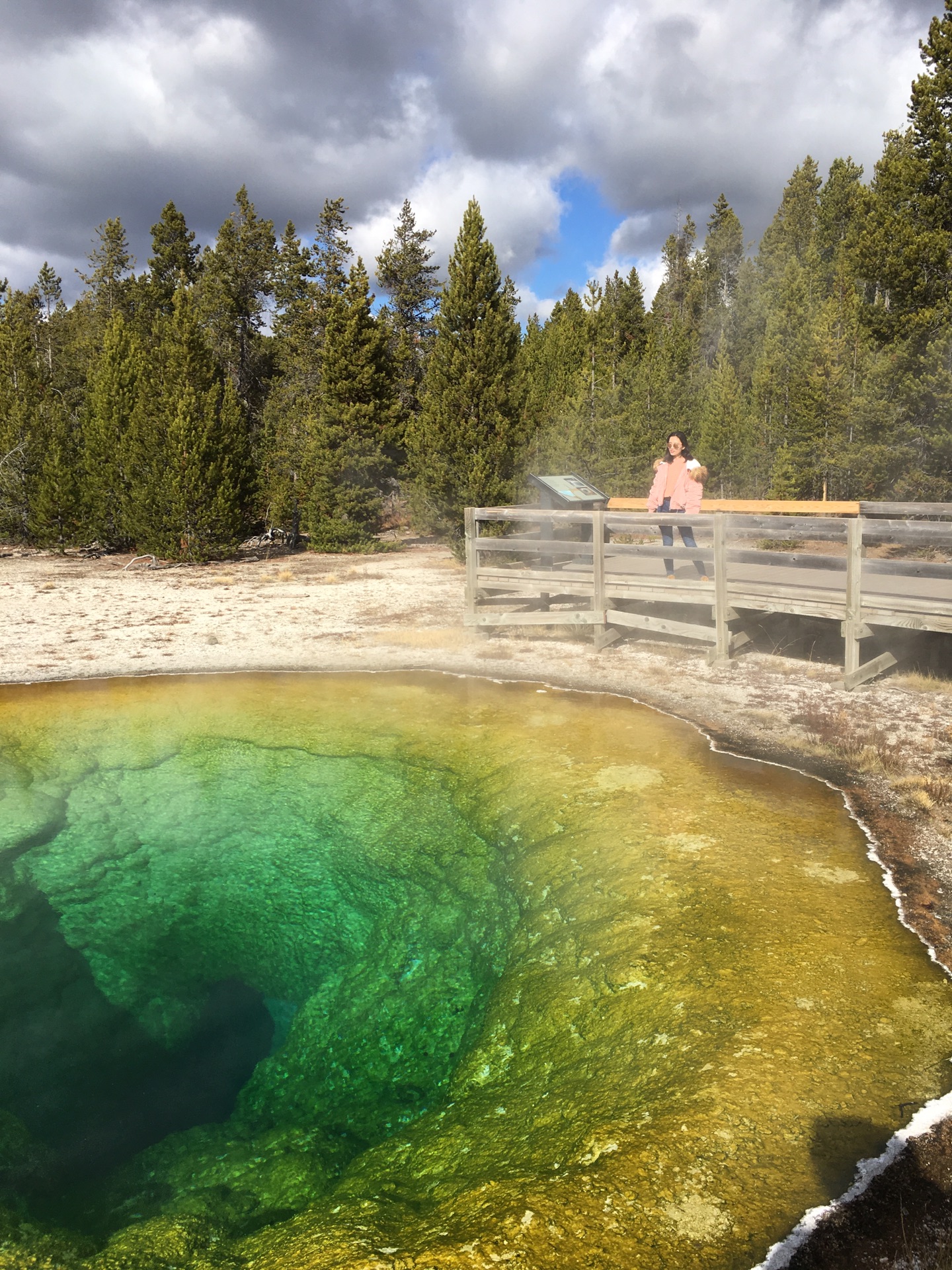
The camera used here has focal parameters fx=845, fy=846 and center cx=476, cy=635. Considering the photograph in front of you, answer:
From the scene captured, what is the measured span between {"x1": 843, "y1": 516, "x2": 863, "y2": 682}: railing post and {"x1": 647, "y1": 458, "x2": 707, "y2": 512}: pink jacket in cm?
274

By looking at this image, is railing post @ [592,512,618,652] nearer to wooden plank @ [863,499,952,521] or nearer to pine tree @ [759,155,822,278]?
wooden plank @ [863,499,952,521]

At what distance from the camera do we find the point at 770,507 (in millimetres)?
16797

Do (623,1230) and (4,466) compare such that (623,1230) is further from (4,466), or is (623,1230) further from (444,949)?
(4,466)

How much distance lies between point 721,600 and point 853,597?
1704 mm

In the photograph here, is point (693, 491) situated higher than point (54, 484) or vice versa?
point (54, 484)

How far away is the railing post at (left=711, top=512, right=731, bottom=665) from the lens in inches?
394

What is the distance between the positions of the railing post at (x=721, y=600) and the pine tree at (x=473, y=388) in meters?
9.69

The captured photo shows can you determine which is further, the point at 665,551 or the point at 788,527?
the point at 665,551

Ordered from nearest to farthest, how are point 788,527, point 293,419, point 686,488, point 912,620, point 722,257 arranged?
point 912,620, point 788,527, point 686,488, point 293,419, point 722,257

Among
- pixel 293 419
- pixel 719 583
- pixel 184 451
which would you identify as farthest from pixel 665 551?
pixel 293 419

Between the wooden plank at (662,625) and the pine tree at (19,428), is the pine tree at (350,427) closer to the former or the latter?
→ the pine tree at (19,428)

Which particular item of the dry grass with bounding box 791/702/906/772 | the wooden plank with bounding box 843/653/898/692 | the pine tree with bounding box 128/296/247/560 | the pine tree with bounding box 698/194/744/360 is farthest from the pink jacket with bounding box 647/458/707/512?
the pine tree with bounding box 698/194/744/360

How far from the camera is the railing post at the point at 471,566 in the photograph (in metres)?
12.2

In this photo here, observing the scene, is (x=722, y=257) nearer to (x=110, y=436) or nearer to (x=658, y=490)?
(x=110, y=436)
